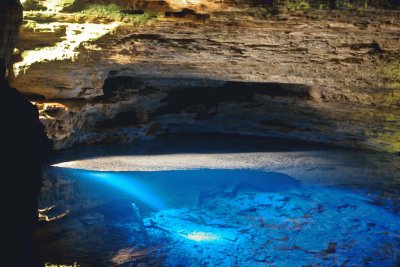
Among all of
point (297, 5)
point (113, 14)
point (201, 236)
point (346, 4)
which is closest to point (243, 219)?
point (201, 236)

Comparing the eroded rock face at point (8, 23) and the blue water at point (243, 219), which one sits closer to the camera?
the eroded rock face at point (8, 23)

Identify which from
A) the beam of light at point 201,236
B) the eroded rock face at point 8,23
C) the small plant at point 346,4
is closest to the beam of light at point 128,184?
the beam of light at point 201,236

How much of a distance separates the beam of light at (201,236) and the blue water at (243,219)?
0.02 metres

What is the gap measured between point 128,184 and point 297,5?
5977 mm

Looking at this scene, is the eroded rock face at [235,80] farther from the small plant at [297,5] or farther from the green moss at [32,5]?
the green moss at [32,5]

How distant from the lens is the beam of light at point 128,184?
8617 mm

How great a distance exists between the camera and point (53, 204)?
7844 millimetres

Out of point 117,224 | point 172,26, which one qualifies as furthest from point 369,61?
point 117,224

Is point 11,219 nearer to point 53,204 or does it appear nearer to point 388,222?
point 53,204

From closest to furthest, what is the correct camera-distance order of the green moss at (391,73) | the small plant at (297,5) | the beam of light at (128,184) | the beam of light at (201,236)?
the small plant at (297,5), the beam of light at (201,236), the green moss at (391,73), the beam of light at (128,184)

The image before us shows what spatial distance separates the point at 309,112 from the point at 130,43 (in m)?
6.14

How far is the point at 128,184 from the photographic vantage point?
29.3 feet

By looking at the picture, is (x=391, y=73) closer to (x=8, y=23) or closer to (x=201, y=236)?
(x=201, y=236)

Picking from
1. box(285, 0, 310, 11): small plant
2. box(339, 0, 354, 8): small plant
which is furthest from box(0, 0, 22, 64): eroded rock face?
box(339, 0, 354, 8): small plant
